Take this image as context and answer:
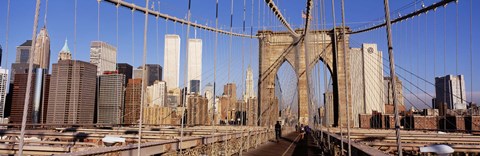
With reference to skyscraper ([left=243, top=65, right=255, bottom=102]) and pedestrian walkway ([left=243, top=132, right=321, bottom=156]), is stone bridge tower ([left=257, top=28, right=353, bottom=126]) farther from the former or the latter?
pedestrian walkway ([left=243, top=132, right=321, bottom=156])

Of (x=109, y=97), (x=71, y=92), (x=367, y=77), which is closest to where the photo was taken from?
(x=71, y=92)

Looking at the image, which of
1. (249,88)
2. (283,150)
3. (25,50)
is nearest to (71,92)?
(25,50)

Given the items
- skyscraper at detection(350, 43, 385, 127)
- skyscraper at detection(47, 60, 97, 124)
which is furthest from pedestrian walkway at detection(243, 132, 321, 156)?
skyscraper at detection(350, 43, 385, 127)

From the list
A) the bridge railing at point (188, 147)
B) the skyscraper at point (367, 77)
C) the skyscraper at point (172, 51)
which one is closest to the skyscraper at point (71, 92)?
the skyscraper at point (172, 51)

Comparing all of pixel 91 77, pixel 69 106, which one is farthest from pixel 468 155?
pixel 91 77

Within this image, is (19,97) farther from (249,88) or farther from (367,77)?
(367,77)

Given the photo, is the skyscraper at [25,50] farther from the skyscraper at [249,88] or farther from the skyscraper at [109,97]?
the skyscraper at [249,88]
